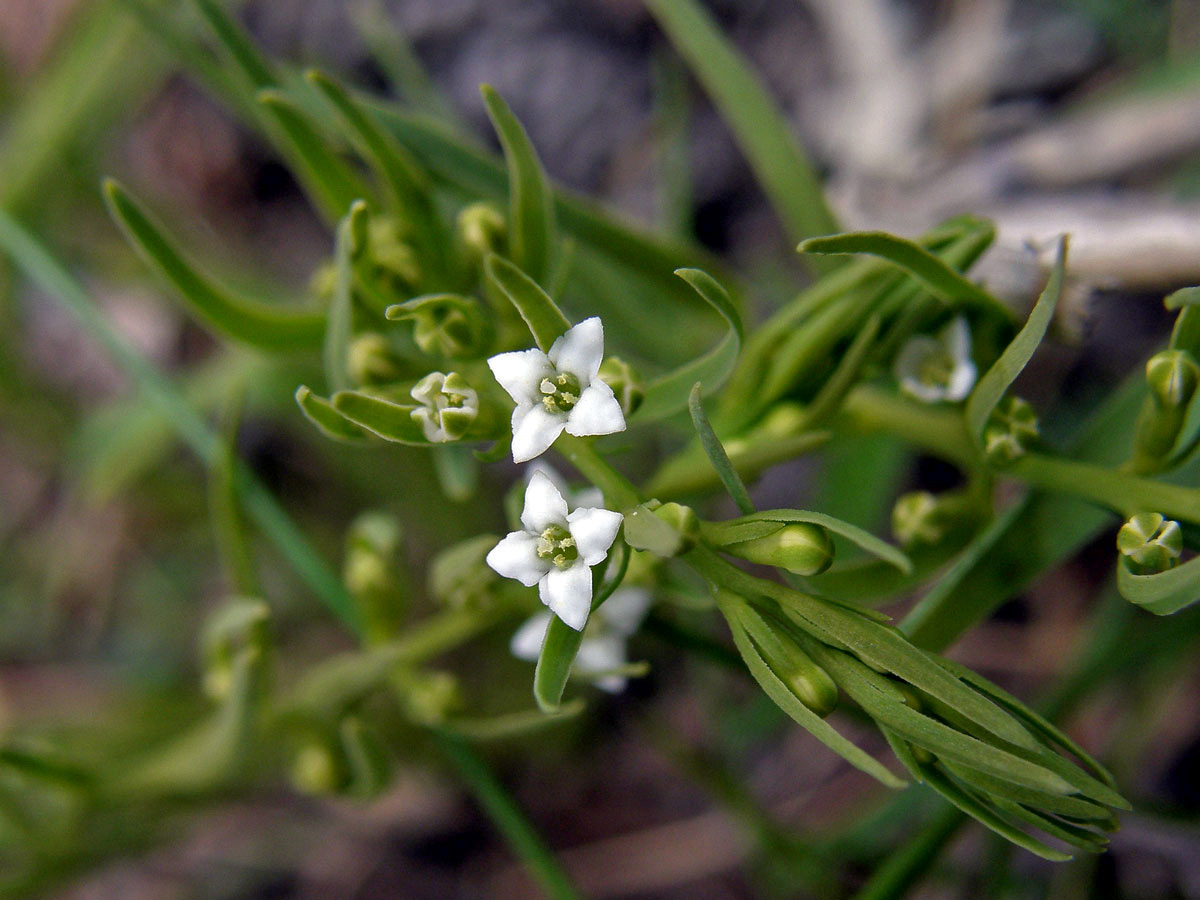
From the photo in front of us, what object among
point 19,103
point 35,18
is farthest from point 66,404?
point 35,18

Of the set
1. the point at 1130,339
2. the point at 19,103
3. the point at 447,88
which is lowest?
the point at 1130,339

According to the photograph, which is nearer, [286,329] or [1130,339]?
[286,329]

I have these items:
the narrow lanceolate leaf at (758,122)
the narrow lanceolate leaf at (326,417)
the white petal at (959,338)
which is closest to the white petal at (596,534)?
the narrow lanceolate leaf at (326,417)

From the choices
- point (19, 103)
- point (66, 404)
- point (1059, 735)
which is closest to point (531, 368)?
point (1059, 735)

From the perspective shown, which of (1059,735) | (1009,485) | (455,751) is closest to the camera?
(1059,735)

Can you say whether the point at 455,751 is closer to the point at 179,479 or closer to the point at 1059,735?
the point at 1059,735

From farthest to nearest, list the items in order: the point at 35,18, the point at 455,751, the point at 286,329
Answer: the point at 35,18, the point at 455,751, the point at 286,329

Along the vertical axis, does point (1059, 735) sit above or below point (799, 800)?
above
